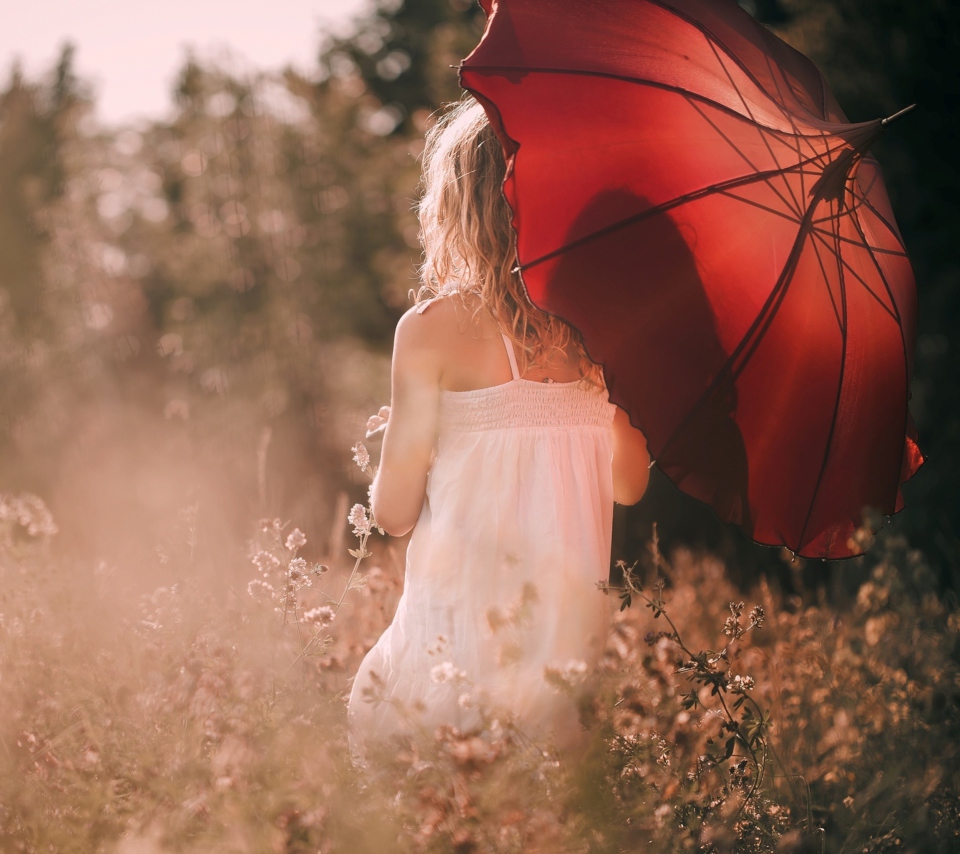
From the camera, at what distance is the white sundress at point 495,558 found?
76.2 inches

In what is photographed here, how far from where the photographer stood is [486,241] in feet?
6.78

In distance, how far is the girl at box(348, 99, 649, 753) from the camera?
1931 mm

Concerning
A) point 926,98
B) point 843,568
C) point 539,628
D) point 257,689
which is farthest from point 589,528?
point 926,98

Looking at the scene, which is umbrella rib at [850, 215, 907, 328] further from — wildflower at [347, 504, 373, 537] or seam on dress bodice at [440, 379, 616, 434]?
wildflower at [347, 504, 373, 537]

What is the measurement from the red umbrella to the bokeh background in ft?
Answer: 4.75

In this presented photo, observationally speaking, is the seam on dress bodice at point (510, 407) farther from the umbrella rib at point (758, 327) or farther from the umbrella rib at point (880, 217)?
the umbrella rib at point (880, 217)

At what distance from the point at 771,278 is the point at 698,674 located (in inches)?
40.3

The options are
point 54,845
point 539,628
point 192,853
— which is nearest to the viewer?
point 192,853

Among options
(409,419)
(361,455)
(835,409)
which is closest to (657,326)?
(409,419)

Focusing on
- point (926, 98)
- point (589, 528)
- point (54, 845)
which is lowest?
point (54, 845)

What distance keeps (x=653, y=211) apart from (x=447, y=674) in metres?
1.16

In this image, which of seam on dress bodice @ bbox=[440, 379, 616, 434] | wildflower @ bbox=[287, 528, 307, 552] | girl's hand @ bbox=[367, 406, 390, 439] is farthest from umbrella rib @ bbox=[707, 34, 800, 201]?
wildflower @ bbox=[287, 528, 307, 552]

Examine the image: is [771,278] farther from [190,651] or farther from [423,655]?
[190,651]

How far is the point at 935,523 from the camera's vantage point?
17.9 ft
